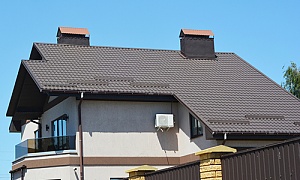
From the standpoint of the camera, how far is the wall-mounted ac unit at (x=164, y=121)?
23.1 meters

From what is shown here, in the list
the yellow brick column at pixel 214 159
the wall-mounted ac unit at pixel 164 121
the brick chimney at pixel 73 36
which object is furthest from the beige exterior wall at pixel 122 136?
the yellow brick column at pixel 214 159

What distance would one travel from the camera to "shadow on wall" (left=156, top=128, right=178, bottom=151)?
76.9 ft

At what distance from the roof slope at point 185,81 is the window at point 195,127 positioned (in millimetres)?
620

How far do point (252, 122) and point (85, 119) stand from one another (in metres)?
6.01

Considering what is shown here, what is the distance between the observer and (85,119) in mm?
22469

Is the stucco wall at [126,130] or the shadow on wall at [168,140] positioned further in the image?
the shadow on wall at [168,140]

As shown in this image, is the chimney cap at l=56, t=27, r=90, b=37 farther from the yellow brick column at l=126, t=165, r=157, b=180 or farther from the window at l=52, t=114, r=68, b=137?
the yellow brick column at l=126, t=165, r=157, b=180

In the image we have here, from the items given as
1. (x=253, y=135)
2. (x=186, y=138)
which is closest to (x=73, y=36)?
(x=186, y=138)

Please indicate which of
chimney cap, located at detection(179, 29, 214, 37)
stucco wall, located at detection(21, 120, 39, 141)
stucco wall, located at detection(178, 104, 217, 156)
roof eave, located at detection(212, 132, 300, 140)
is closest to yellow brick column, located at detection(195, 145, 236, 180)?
roof eave, located at detection(212, 132, 300, 140)

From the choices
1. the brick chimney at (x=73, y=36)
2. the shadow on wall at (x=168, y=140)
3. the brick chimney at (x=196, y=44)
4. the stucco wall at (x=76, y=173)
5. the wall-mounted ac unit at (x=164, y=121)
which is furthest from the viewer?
the brick chimney at (x=196, y=44)

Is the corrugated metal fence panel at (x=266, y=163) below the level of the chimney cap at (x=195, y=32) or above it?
below

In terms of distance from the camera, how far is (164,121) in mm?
23109

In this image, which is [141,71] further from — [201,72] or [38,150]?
[38,150]

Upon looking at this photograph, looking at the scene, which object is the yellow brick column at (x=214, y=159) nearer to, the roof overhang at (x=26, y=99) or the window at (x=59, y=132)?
the window at (x=59, y=132)
